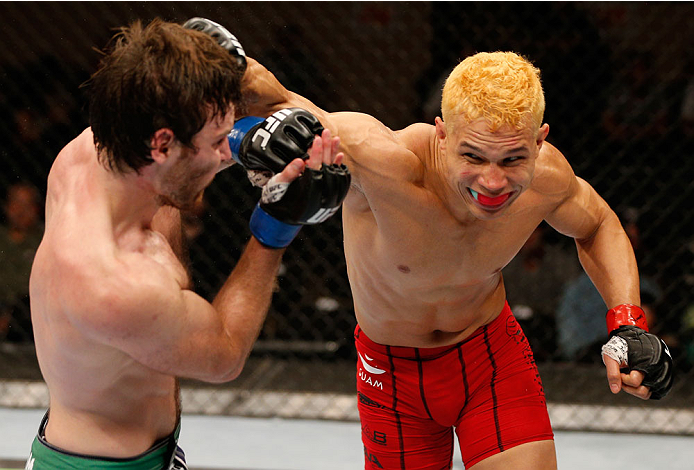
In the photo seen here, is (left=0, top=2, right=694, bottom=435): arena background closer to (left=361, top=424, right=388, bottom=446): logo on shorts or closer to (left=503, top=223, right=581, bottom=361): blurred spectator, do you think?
(left=503, top=223, right=581, bottom=361): blurred spectator

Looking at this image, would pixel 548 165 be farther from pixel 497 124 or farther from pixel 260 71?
pixel 260 71

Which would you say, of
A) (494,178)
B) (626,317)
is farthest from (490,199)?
(626,317)

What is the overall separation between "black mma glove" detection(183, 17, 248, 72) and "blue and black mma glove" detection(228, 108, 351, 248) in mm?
119

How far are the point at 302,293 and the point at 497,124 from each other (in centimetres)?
191

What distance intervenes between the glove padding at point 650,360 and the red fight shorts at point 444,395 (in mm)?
270

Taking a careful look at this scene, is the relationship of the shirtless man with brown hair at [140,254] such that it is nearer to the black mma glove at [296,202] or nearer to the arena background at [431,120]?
the black mma glove at [296,202]

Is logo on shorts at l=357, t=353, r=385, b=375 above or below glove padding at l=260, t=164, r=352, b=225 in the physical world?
below

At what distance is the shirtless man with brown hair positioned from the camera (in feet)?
3.82

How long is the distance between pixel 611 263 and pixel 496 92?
0.53 m

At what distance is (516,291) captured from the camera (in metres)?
3.33

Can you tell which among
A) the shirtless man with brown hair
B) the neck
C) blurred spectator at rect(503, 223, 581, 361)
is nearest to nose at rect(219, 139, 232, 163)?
the shirtless man with brown hair

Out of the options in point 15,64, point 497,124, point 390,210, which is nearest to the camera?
point 497,124

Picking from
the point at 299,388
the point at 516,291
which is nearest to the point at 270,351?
the point at 299,388

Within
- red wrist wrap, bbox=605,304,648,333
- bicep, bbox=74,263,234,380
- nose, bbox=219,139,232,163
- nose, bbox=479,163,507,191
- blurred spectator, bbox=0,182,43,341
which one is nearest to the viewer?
bicep, bbox=74,263,234,380
